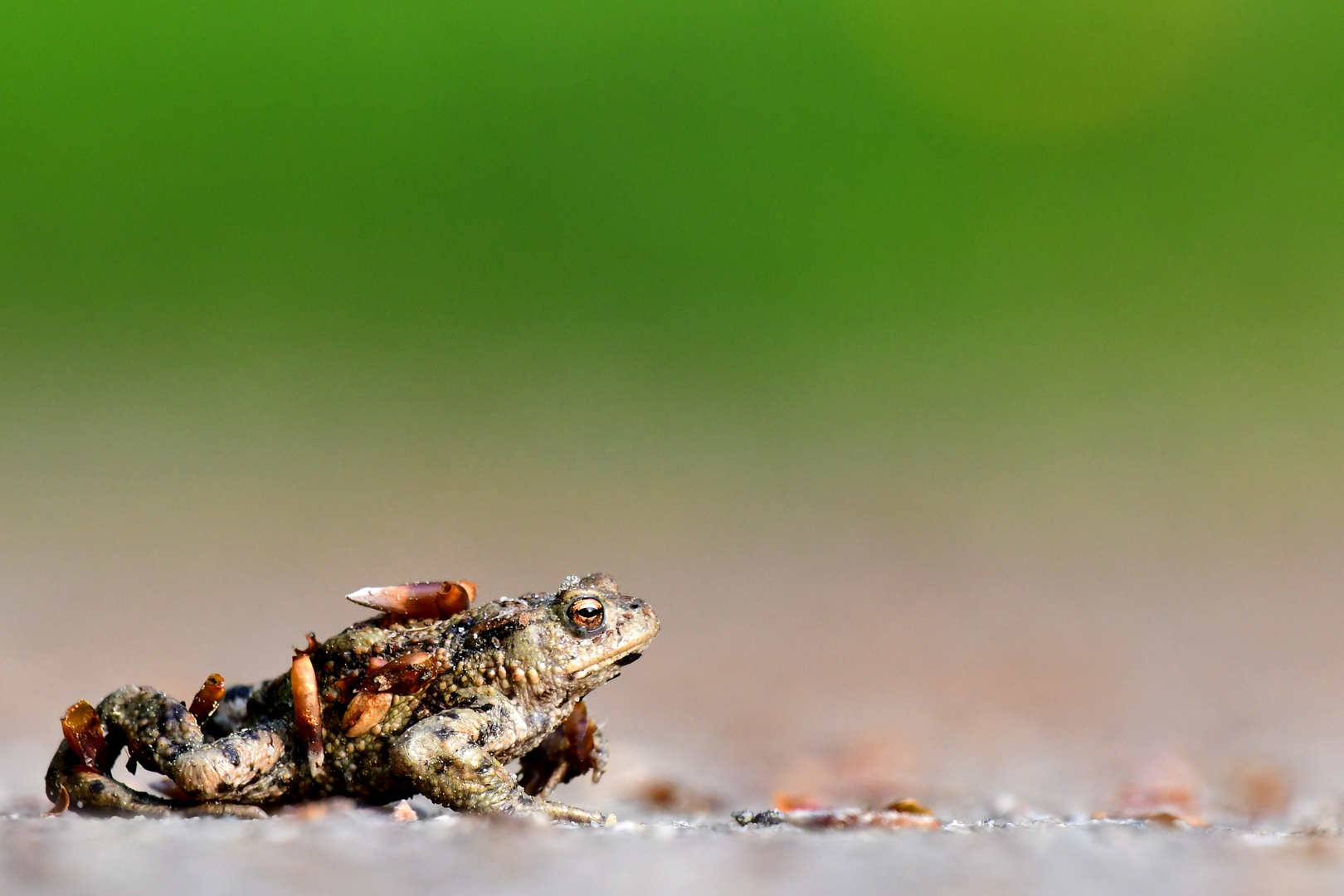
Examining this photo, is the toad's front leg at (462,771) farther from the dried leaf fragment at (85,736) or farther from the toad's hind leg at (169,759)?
the dried leaf fragment at (85,736)

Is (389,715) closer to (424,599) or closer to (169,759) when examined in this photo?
(424,599)

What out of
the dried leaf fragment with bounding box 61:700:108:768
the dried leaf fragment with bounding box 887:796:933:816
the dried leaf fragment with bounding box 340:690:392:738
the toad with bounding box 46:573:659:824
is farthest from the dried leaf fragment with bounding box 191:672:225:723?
the dried leaf fragment with bounding box 887:796:933:816

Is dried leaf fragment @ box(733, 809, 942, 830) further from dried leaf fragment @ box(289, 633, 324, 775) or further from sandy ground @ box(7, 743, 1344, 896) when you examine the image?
dried leaf fragment @ box(289, 633, 324, 775)

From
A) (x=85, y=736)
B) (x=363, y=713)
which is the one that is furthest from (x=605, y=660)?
(x=85, y=736)

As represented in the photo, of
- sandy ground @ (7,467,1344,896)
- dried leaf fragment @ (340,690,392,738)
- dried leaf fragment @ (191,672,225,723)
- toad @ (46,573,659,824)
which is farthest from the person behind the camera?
dried leaf fragment @ (191,672,225,723)

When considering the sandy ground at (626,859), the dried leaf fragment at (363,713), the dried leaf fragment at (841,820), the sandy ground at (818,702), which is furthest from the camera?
the dried leaf fragment at (363,713)

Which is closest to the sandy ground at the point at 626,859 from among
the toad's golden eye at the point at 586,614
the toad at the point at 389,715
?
the toad at the point at 389,715

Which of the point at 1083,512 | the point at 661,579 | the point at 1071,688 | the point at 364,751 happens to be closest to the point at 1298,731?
the point at 1071,688
